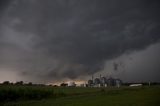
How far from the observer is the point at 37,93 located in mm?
107812

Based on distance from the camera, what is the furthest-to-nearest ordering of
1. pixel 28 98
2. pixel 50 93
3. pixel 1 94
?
pixel 50 93 < pixel 28 98 < pixel 1 94

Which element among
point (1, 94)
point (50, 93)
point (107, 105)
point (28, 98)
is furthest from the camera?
point (50, 93)

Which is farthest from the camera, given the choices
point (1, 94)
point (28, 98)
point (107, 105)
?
point (28, 98)

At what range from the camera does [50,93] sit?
11619 cm

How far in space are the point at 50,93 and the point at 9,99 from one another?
23.7 meters

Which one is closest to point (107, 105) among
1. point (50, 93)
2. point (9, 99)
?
point (9, 99)

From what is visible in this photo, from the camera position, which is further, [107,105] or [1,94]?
[1,94]

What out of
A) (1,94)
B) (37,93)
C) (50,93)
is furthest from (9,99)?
(50,93)

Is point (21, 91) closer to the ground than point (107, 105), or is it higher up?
higher up

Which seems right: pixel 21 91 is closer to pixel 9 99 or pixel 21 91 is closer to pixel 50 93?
pixel 9 99

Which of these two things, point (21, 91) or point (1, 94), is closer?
point (1, 94)

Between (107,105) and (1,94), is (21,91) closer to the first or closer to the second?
(1,94)

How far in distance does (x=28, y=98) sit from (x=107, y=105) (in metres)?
51.8

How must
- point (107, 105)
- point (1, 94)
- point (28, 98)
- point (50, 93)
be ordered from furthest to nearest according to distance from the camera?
point (50, 93), point (28, 98), point (1, 94), point (107, 105)
